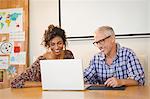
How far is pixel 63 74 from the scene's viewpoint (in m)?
1.62

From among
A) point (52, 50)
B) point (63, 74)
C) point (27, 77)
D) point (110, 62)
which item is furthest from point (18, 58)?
point (63, 74)

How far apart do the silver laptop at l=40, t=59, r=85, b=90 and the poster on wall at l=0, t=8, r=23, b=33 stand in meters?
1.49

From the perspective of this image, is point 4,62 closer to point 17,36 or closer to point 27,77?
point 17,36

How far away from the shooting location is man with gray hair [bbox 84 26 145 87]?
2.10m

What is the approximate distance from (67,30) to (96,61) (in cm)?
76

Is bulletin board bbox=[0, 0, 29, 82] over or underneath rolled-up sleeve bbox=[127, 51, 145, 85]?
over

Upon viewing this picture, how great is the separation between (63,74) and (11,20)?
1.69 meters

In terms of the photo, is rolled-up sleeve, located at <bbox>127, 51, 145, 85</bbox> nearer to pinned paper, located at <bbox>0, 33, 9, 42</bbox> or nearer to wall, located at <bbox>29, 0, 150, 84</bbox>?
wall, located at <bbox>29, 0, 150, 84</bbox>

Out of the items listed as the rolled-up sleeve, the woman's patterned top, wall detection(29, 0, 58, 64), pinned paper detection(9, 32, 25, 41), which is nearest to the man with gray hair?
the rolled-up sleeve

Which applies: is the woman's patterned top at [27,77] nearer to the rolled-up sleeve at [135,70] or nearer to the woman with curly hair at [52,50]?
the woman with curly hair at [52,50]

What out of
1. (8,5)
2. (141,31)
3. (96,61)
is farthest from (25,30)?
(141,31)

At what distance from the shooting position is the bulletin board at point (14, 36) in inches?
118

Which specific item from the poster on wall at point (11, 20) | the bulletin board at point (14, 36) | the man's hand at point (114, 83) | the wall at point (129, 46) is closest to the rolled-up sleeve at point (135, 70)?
the man's hand at point (114, 83)

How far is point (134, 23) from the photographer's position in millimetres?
2676
